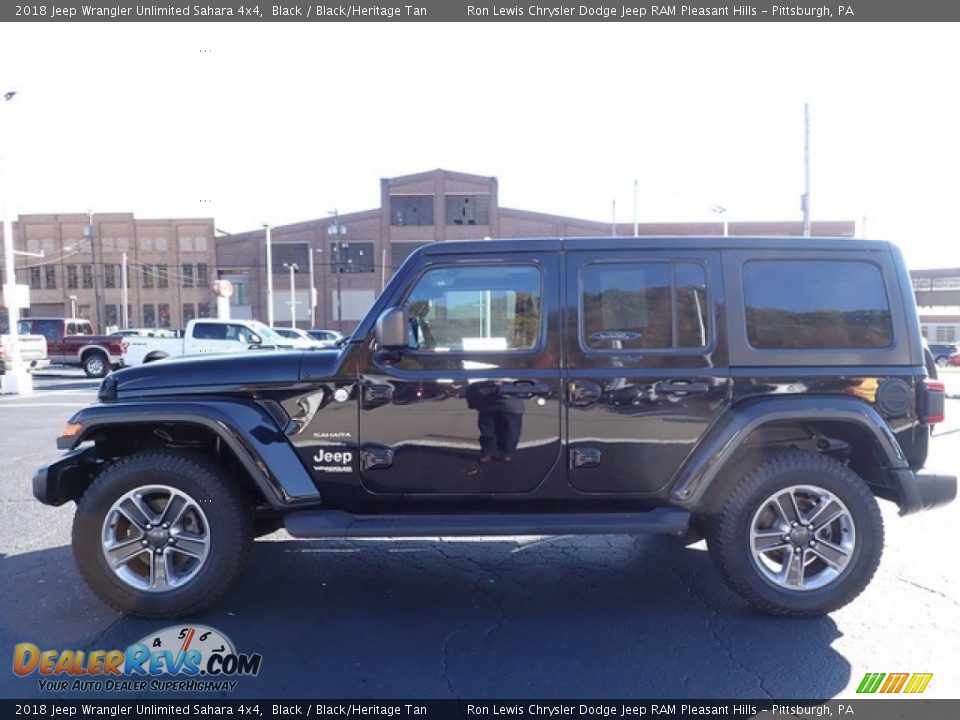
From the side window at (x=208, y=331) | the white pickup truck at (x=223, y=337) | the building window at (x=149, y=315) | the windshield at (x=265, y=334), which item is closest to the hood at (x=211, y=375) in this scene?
the white pickup truck at (x=223, y=337)

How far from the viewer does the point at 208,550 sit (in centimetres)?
335

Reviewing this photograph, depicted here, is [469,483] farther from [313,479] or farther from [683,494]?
[683,494]

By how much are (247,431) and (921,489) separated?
12.6 feet

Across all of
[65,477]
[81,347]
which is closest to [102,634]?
[65,477]

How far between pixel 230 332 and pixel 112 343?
5598mm

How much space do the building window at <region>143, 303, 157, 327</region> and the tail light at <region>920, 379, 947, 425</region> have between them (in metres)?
58.9

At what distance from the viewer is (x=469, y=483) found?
3500mm

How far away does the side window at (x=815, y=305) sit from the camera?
357 cm

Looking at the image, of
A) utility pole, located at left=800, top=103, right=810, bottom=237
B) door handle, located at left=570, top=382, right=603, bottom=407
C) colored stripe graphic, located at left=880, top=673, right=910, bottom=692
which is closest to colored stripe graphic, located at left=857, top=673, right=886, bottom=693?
colored stripe graphic, located at left=880, top=673, right=910, bottom=692

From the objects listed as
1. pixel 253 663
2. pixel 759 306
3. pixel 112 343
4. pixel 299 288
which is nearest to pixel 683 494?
pixel 759 306

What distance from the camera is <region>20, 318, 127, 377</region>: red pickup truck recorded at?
19609 millimetres

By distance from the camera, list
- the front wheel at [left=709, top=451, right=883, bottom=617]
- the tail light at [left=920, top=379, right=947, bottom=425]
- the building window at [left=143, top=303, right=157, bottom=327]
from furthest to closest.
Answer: the building window at [left=143, top=303, right=157, bottom=327] → the tail light at [left=920, top=379, right=947, bottom=425] → the front wheel at [left=709, top=451, right=883, bottom=617]

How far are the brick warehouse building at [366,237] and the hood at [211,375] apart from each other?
4489 cm

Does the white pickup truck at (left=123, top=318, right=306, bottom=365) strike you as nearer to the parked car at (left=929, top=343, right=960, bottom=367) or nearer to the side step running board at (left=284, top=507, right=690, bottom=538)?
Answer: the side step running board at (left=284, top=507, right=690, bottom=538)
